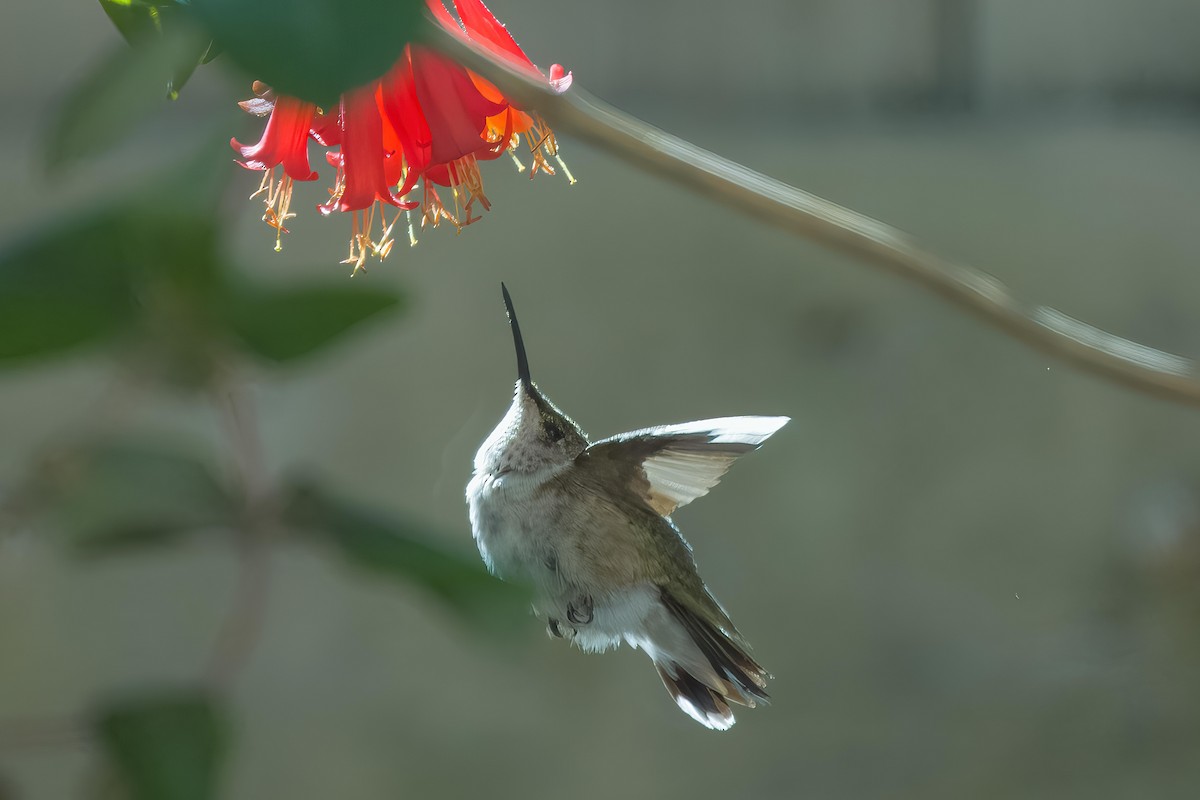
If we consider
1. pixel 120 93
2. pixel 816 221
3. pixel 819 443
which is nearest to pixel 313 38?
pixel 120 93

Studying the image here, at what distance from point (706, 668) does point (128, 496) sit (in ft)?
1.36

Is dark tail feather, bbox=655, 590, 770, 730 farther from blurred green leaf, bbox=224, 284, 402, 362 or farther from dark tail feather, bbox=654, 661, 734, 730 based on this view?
blurred green leaf, bbox=224, 284, 402, 362

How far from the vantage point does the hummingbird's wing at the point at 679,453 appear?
532 millimetres

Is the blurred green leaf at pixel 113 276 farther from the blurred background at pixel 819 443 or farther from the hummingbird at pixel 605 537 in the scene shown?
the blurred background at pixel 819 443

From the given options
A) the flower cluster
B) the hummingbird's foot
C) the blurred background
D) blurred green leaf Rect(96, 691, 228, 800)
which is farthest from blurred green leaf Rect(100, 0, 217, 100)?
the blurred background

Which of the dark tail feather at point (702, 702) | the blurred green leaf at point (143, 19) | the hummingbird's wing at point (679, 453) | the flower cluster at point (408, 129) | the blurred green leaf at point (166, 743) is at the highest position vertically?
the blurred green leaf at point (143, 19)

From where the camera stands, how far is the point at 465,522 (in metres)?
1.86

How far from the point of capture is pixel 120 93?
0.66ft

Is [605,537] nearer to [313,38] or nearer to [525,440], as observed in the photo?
[525,440]

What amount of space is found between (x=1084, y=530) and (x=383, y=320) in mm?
1964

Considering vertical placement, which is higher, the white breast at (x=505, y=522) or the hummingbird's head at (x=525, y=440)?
the hummingbird's head at (x=525, y=440)

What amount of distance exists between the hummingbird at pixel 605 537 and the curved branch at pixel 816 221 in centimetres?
21

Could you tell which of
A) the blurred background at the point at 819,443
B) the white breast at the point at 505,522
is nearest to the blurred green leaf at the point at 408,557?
the white breast at the point at 505,522

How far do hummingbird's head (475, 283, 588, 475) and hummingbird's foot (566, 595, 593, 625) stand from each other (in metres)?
0.06
